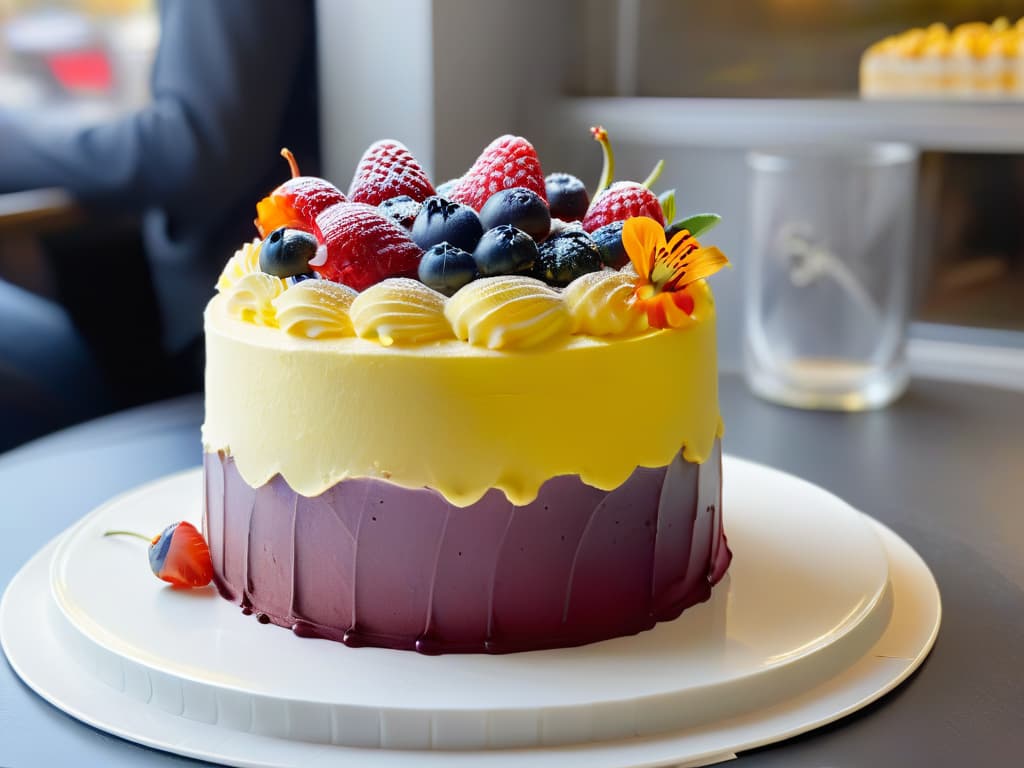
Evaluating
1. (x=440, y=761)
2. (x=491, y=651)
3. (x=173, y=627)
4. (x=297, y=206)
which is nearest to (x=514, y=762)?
(x=440, y=761)

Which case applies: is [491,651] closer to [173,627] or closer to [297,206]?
[173,627]

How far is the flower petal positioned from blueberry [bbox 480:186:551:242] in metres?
0.09

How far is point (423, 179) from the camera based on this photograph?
4.26 feet

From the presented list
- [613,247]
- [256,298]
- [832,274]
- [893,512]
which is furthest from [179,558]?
[832,274]

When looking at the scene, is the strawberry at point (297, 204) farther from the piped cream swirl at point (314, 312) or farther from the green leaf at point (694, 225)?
the green leaf at point (694, 225)

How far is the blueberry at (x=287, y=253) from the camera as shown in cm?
114

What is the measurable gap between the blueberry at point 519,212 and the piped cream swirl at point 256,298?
21 cm

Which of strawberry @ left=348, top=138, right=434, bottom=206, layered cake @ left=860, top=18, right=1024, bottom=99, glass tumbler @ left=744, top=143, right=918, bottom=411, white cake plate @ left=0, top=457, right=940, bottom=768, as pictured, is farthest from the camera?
layered cake @ left=860, top=18, right=1024, bottom=99

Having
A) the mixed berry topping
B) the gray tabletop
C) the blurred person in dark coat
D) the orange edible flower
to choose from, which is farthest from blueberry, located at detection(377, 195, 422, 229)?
the blurred person in dark coat

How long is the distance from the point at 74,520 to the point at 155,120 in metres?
1.34

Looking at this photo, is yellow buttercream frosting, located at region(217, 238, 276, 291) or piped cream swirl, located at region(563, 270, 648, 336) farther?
yellow buttercream frosting, located at region(217, 238, 276, 291)

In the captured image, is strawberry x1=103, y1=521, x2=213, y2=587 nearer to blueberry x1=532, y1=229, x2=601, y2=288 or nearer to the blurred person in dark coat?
blueberry x1=532, y1=229, x2=601, y2=288

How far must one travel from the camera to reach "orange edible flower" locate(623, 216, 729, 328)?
1.10m

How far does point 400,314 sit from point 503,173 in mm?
244
